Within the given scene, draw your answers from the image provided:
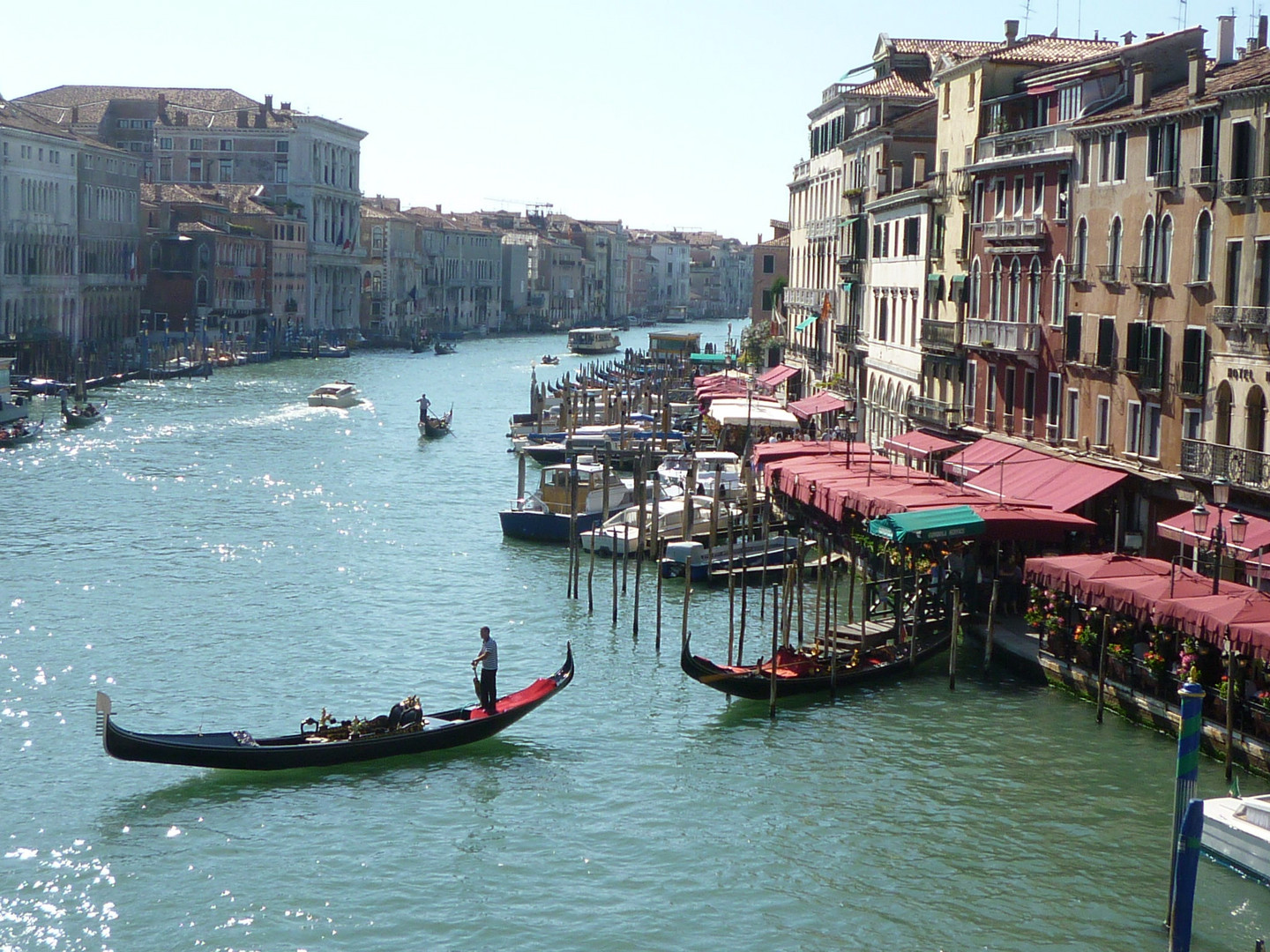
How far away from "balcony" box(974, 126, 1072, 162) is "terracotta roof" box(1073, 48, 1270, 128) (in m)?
0.79

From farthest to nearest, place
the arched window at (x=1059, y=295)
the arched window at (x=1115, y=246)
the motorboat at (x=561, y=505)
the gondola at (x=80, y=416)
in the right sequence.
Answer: the gondola at (x=80, y=416)
the motorboat at (x=561, y=505)
the arched window at (x=1059, y=295)
the arched window at (x=1115, y=246)

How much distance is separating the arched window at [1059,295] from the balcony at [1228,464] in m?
4.45

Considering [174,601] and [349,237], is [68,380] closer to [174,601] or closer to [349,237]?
[174,601]

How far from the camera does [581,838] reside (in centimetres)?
1427

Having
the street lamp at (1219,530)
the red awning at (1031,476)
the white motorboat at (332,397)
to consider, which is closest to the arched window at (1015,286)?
the red awning at (1031,476)

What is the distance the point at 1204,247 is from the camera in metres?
20.0

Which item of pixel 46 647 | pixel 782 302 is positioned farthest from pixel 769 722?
pixel 782 302

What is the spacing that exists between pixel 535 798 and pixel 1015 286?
45.9ft

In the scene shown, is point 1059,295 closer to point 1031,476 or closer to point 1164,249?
point 1031,476

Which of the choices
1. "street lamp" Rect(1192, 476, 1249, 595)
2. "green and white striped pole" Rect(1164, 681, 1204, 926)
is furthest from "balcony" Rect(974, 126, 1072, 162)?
"green and white striped pole" Rect(1164, 681, 1204, 926)

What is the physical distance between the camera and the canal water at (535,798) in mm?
12617

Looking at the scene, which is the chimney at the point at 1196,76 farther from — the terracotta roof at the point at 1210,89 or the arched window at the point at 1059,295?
the arched window at the point at 1059,295

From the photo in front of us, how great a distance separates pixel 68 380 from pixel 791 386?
83.3 ft

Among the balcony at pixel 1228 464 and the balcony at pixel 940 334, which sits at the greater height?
the balcony at pixel 940 334
